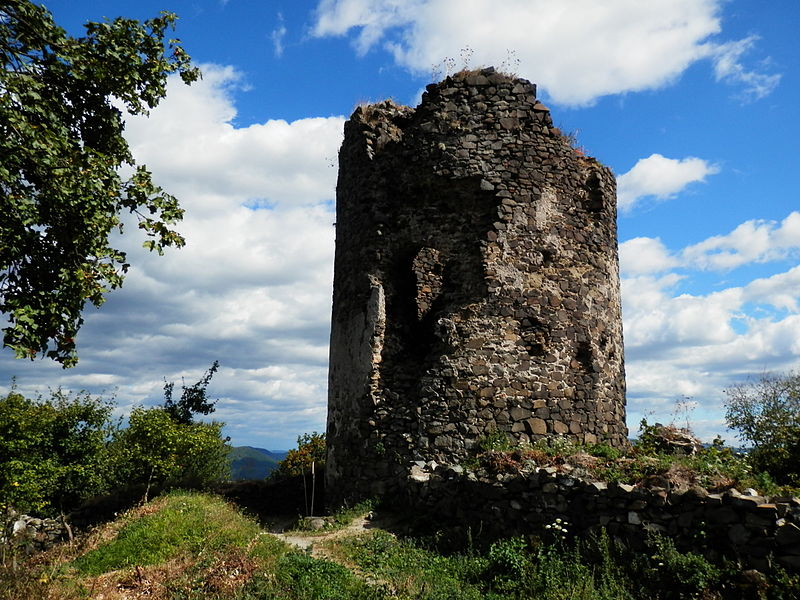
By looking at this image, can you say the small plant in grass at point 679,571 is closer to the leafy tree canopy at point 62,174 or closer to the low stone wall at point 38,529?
the leafy tree canopy at point 62,174

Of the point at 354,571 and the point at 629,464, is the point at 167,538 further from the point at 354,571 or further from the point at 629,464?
the point at 629,464

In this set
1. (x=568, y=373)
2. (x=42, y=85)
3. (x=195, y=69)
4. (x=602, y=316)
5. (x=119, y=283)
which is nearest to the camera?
(x=42, y=85)

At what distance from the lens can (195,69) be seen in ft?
29.5

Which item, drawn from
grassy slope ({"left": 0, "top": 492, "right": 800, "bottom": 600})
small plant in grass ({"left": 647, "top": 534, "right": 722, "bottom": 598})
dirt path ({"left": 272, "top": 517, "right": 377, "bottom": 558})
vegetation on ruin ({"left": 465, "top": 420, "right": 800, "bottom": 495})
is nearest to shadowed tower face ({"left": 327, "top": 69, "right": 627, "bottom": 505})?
vegetation on ruin ({"left": 465, "top": 420, "right": 800, "bottom": 495})

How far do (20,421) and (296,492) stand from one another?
8134 mm

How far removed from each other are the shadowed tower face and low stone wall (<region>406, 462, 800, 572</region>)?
1.31 metres

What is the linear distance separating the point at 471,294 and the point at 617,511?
5.29 metres

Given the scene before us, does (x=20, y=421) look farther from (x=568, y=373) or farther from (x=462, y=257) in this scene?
(x=568, y=373)

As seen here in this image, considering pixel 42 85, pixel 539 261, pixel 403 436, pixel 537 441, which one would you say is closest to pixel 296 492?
pixel 403 436

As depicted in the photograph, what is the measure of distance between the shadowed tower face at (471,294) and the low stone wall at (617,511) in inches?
51.7

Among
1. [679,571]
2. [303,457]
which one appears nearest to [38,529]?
[303,457]

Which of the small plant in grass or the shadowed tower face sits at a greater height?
the shadowed tower face

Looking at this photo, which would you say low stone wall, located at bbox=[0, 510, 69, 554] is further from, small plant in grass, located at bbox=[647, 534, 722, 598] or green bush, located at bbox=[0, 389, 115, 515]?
small plant in grass, located at bbox=[647, 534, 722, 598]

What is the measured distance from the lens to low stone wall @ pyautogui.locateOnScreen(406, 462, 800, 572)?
20.0 feet
